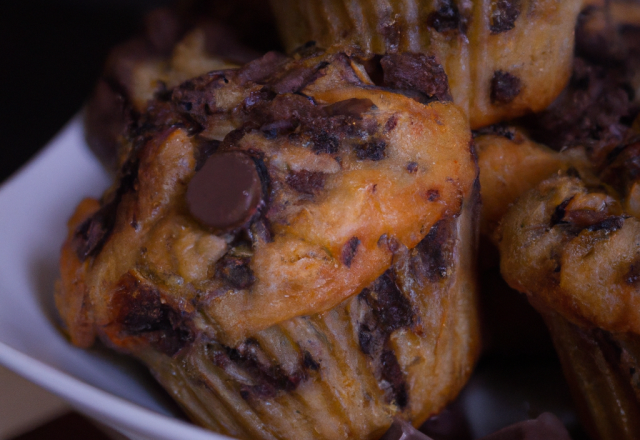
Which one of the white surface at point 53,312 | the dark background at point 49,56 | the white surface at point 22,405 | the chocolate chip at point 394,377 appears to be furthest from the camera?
the dark background at point 49,56

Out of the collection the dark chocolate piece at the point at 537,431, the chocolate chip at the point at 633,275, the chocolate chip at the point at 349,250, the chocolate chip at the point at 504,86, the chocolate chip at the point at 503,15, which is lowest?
the dark chocolate piece at the point at 537,431

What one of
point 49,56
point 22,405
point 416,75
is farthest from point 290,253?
point 49,56

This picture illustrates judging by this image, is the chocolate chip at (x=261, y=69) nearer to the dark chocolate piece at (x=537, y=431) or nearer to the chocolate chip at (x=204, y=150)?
the chocolate chip at (x=204, y=150)

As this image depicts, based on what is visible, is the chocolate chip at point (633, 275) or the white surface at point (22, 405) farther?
the white surface at point (22, 405)

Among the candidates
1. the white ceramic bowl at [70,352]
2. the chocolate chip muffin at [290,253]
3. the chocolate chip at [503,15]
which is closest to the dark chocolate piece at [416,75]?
the chocolate chip muffin at [290,253]

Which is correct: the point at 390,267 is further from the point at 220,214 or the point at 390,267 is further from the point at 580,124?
the point at 580,124

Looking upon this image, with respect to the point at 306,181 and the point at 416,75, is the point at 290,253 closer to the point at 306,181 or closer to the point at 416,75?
the point at 306,181

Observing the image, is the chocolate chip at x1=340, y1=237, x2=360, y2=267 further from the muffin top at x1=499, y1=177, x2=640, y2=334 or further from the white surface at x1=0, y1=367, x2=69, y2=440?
the white surface at x1=0, y1=367, x2=69, y2=440
